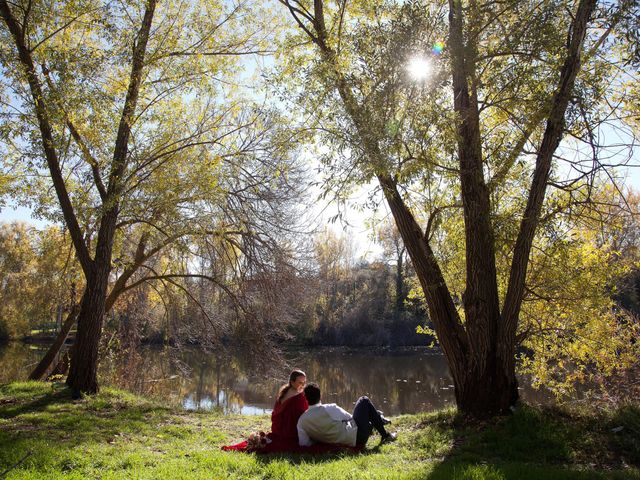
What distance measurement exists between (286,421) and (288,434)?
16 cm

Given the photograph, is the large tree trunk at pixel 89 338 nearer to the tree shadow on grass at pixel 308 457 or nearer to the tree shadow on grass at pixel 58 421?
the tree shadow on grass at pixel 58 421

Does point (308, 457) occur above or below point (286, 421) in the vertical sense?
below

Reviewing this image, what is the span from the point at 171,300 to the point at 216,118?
4.87 meters

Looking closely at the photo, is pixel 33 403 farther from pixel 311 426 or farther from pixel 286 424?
pixel 311 426

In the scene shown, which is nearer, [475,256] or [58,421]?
[475,256]

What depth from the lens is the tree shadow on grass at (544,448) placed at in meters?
4.36

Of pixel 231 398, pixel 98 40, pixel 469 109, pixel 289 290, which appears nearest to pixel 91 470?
pixel 469 109

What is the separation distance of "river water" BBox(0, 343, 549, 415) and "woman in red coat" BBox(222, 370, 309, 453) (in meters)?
5.36

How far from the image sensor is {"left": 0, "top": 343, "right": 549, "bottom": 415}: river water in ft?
46.8

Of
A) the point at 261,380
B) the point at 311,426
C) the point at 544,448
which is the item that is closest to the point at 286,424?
the point at 311,426

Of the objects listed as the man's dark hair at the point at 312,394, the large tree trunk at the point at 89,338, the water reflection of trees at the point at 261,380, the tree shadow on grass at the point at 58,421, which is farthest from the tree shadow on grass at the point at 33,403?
the man's dark hair at the point at 312,394

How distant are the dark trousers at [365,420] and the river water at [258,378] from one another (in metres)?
5.57

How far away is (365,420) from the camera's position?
6094 mm

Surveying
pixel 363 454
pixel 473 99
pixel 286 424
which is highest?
pixel 473 99
